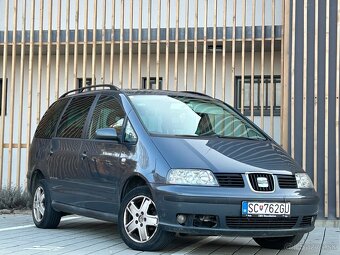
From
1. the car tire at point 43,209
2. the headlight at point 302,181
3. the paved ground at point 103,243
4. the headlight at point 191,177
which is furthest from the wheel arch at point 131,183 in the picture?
the car tire at point 43,209

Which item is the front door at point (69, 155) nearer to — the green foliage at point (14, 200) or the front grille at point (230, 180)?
the front grille at point (230, 180)

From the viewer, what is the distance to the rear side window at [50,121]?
336 inches

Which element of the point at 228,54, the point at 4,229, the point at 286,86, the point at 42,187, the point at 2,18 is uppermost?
the point at 2,18

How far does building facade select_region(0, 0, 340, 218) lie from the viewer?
9.96 meters

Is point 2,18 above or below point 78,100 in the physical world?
above

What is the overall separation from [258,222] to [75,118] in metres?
3.00

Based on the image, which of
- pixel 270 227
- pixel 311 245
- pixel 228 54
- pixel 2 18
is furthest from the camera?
pixel 2 18

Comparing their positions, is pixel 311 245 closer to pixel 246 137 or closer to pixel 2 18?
pixel 246 137

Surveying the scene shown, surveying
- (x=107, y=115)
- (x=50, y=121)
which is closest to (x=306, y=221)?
(x=107, y=115)

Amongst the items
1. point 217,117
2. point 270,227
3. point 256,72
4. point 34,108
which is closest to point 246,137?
point 217,117

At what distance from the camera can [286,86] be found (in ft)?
33.7

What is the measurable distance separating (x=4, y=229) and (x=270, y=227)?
12.6ft

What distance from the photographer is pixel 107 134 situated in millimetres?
6805

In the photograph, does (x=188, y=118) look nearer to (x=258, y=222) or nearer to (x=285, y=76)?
(x=258, y=222)
